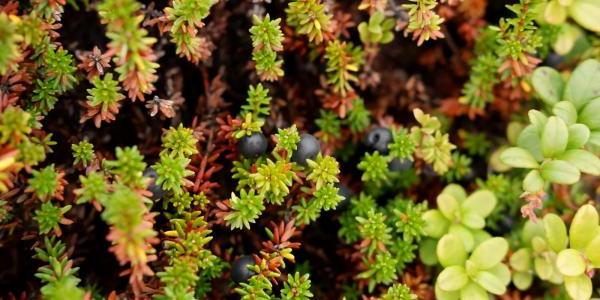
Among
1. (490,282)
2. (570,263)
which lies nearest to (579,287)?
(570,263)

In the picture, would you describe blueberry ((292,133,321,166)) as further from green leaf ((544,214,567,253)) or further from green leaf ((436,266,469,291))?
green leaf ((544,214,567,253))

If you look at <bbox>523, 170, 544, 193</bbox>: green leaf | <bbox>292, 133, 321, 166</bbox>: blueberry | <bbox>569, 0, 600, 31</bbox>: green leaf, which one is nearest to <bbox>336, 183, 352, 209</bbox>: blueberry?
<bbox>292, 133, 321, 166</bbox>: blueberry

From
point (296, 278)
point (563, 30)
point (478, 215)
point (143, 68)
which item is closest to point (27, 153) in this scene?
point (143, 68)

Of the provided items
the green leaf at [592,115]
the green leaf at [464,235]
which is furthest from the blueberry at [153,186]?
the green leaf at [592,115]

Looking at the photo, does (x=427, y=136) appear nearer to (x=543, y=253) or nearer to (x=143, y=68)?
(x=543, y=253)

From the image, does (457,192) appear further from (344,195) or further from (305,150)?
(305,150)

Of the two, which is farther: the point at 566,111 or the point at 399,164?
the point at 399,164

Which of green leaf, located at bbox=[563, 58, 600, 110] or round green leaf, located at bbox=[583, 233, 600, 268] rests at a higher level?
green leaf, located at bbox=[563, 58, 600, 110]
